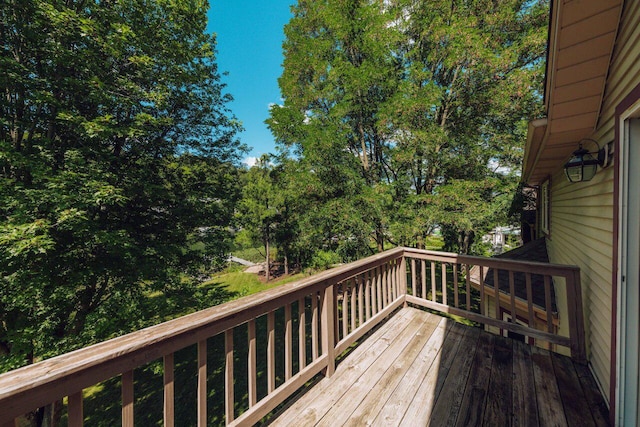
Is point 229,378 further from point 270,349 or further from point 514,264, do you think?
point 514,264

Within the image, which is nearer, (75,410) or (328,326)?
(75,410)

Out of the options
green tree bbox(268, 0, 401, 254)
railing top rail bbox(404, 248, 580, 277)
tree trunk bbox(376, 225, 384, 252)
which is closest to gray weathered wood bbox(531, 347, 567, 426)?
railing top rail bbox(404, 248, 580, 277)

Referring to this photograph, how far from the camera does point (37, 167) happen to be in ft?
13.3

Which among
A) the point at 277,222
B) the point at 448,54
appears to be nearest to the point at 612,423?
the point at 448,54

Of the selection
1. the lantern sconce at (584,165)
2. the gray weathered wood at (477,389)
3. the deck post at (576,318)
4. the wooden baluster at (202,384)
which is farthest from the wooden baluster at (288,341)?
the lantern sconce at (584,165)

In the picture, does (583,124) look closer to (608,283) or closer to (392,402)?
(608,283)

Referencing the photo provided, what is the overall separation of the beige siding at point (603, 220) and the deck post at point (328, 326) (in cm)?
211

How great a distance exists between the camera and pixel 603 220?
7.20 ft

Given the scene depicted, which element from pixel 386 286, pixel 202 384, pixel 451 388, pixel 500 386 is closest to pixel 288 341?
pixel 202 384

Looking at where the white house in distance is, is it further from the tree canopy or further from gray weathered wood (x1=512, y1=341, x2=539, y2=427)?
the tree canopy

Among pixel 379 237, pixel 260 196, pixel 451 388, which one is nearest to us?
pixel 451 388

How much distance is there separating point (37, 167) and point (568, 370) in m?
7.55

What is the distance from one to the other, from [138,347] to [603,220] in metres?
3.57

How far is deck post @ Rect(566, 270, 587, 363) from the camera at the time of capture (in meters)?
2.27
